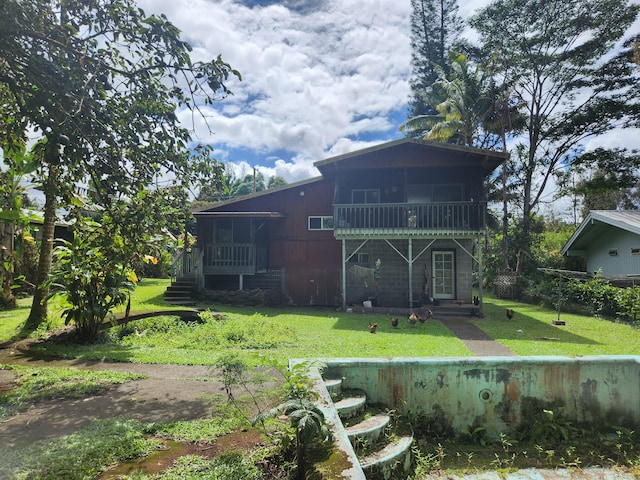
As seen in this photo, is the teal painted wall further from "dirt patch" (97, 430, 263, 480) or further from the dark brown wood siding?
the dark brown wood siding

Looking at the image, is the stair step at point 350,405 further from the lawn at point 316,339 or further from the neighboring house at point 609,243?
the neighboring house at point 609,243

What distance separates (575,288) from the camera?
14297 millimetres

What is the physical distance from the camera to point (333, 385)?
442 centimetres

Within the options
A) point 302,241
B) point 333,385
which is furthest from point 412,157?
point 333,385

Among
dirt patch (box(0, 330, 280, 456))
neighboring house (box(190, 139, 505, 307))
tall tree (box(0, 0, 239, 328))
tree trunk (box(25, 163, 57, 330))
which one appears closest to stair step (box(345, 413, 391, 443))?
dirt patch (box(0, 330, 280, 456))

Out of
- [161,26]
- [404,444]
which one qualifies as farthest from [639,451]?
[161,26]

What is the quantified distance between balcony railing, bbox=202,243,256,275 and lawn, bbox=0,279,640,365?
311 centimetres

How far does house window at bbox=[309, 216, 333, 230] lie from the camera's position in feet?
50.7

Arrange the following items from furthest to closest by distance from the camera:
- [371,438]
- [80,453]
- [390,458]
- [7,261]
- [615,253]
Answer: [615,253], [7,261], [371,438], [390,458], [80,453]

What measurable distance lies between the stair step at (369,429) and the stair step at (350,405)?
15cm

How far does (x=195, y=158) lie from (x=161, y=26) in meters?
1.75

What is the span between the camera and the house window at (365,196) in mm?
14906

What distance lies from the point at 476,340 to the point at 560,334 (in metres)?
2.94

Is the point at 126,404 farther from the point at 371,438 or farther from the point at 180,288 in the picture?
the point at 180,288
